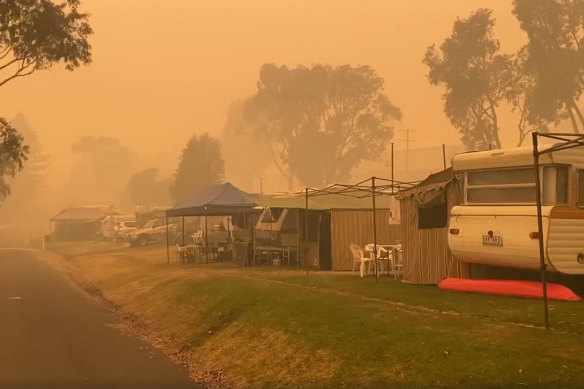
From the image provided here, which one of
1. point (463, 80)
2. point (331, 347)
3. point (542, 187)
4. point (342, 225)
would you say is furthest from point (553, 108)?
point (331, 347)

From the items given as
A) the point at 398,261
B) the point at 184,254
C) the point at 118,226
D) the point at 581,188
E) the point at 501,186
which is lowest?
the point at 184,254

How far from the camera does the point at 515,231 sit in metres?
14.6

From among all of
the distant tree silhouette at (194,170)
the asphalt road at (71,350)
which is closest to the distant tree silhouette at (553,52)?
the distant tree silhouette at (194,170)

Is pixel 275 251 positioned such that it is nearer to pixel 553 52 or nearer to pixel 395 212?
pixel 395 212

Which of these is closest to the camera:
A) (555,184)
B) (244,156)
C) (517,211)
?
(555,184)

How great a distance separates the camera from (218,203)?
101ft

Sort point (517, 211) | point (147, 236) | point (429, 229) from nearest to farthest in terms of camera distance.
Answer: point (517, 211)
point (429, 229)
point (147, 236)

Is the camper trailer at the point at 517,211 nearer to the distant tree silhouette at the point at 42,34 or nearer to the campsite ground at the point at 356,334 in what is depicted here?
the campsite ground at the point at 356,334

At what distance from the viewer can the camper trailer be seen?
45.9 ft

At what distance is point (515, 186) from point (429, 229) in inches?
141

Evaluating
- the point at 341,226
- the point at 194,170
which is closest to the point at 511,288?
the point at 341,226

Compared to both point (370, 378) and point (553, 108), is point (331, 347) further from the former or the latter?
point (553, 108)

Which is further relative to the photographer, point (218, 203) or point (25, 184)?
point (25, 184)

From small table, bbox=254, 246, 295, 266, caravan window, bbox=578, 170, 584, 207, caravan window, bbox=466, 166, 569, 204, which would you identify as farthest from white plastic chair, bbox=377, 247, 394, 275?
caravan window, bbox=578, 170, 584, 207
